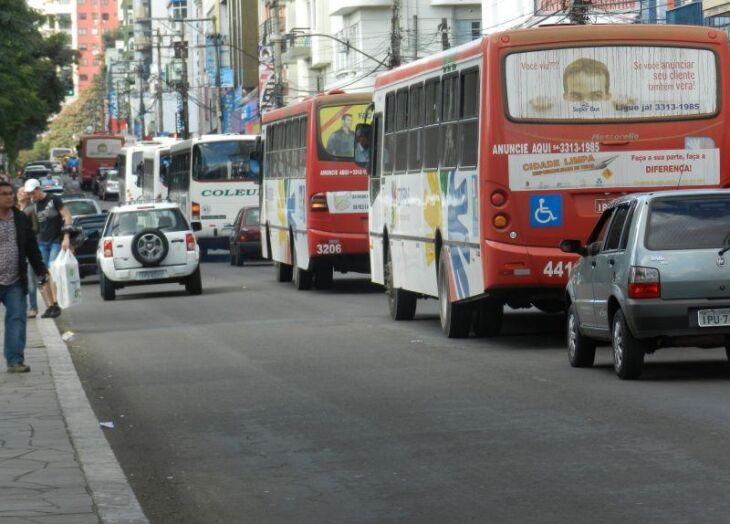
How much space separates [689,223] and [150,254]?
19150mm

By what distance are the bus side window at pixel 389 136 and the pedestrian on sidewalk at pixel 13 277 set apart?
769 centimetres

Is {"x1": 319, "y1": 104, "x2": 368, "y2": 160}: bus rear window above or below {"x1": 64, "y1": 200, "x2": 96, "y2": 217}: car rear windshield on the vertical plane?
above

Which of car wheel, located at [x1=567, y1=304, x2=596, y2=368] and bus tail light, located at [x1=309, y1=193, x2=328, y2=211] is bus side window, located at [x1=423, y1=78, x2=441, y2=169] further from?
bus tail light, located at [x1=309, y1=193, x2=328, y2=211]

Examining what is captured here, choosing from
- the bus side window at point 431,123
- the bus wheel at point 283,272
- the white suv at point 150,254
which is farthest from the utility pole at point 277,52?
the bus side window at point 431,123

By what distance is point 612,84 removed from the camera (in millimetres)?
18172

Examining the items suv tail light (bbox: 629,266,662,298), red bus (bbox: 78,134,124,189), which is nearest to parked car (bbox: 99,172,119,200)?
red bus (bbox: 78,134,124,189)

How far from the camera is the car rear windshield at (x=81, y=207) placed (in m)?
50.2

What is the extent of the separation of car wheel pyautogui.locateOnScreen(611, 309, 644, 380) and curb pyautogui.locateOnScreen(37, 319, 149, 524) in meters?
4.20

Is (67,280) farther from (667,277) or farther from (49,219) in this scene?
(667,277)

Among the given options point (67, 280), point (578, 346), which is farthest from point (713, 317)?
point (67, 280)

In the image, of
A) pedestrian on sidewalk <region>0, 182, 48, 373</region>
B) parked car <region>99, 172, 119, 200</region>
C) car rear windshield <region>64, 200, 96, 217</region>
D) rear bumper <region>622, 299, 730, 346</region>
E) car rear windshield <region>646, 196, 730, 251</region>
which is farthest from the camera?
parked car <region>99, 172, 119, 200</region>

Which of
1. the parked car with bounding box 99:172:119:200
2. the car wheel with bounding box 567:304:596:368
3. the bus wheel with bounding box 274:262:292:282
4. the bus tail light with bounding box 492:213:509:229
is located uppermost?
the bus tail light with bounding box 492:213:509:229

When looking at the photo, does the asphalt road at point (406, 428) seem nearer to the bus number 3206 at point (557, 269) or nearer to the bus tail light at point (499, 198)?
the bus number 3206 at point (557, 269)

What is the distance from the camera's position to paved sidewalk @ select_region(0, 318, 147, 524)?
340 inches
